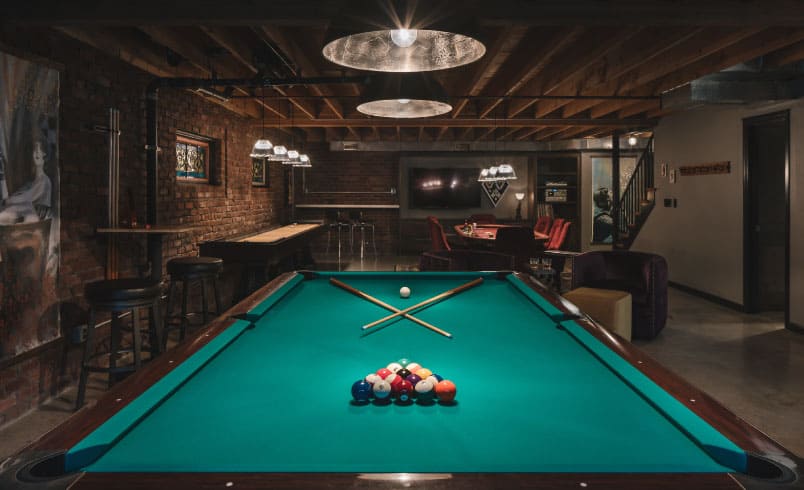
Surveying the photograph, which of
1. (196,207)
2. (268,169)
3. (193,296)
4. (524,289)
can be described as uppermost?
(268,169)

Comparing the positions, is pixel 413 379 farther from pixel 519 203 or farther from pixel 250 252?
pixel 519 203

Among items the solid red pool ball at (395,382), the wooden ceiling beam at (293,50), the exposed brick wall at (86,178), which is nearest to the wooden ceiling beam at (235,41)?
the wooden ceiling beam at (293,50)

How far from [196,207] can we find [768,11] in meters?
5.52

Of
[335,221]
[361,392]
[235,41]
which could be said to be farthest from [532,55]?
[335,221]

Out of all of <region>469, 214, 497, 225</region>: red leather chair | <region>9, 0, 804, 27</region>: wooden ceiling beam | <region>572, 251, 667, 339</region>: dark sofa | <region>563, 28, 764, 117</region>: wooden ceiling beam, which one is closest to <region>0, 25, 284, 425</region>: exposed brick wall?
<region>9, 0, 804, 27</region>: wooden ceiling beam

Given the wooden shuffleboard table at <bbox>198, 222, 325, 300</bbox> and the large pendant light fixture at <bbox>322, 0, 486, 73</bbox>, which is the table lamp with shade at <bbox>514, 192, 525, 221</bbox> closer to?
the wooden shuffleboard table at <bbox>198, 222, 325, 300</bbox>

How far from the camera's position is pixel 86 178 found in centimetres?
410

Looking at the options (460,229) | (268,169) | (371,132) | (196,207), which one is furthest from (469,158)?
(196,207)

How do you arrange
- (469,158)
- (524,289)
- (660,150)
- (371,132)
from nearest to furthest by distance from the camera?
(524,289), (660,150), (371,132), (469,158)

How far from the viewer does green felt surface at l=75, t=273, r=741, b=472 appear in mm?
1097

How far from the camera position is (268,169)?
9.44 m

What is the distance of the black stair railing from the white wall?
0.70 meters

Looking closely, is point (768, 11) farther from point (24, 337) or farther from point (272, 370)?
point (24, 337)

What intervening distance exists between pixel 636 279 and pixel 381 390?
15.2 ft
